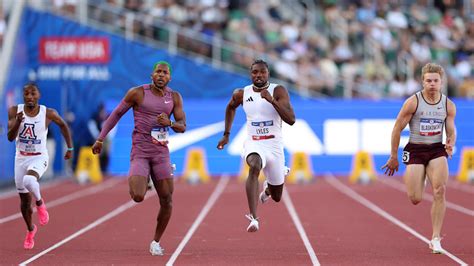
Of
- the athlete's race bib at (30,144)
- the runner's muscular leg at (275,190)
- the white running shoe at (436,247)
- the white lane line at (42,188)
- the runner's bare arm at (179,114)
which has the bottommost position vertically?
the white lane line at (42,188)

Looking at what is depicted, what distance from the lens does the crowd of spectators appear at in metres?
30.5

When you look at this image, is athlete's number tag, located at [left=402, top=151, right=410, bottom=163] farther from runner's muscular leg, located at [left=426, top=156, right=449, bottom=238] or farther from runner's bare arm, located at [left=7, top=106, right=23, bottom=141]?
runner's bare arm, located at [left=7, top=106, right=23, bottom=141]

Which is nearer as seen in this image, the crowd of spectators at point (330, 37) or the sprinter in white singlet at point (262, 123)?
the sprinter in white singlet at point (262, 123)

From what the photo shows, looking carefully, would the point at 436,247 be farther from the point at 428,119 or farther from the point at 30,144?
the point at 30,144

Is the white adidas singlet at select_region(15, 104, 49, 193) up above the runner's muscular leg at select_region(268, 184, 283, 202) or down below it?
above

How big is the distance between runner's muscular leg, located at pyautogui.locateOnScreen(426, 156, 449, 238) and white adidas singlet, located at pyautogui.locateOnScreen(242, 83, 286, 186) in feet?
5.72

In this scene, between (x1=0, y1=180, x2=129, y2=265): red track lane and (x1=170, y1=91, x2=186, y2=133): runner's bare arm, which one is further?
(x1=0, y1=180, x2=129, y2=265): red track lane

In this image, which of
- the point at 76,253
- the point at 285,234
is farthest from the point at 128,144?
the point at 76,253

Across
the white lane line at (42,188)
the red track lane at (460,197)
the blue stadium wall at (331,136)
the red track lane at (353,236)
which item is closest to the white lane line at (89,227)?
the white lane line at (42,188)

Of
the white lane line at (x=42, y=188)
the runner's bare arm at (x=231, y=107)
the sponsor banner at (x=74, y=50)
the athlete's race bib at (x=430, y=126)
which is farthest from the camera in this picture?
the sponsor banner at (x=74, y=50)

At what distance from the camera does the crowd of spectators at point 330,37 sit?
3052 cm

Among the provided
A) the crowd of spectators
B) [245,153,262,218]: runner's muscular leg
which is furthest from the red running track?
the crowd of spectators

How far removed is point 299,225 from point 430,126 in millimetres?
4139

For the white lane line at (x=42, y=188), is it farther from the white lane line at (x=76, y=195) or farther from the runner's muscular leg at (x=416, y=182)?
the runner's muscular leg at (x=416, y=182)
